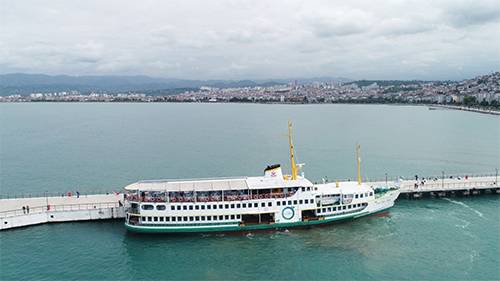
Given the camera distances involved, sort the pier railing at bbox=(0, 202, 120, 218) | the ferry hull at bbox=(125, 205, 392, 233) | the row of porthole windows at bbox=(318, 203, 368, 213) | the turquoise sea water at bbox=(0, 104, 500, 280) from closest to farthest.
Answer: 1. the turquoise sea water at bbox=(0, 104, 500, 280)
2. the ferry hull at bbox=(125, 205, 392, 233)
3. the row of porthole windows at bbox=(318, 203, 368, 213)
4. the pier railing at bbox=(0, 202, 120, 218)

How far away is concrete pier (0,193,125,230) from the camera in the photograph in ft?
103

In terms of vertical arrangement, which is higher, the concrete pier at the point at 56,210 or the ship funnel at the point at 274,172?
the ship funnel at the point at 274,172

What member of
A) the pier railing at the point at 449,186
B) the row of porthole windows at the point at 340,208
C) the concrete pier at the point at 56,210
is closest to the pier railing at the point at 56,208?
the concrete pier at the point at 56,210

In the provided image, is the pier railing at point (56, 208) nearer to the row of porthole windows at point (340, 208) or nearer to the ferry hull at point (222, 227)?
the ferry hull at point (222, 227)

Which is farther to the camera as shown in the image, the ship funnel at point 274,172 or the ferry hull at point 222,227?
the ship funnel at point 274,172

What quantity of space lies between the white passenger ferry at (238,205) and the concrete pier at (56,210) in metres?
3.26

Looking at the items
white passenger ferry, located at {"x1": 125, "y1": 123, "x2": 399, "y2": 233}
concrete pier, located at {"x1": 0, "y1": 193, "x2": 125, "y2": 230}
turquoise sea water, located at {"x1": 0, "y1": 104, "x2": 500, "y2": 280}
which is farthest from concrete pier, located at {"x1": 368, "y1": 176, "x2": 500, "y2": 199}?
concrete pier, located at {"x1": 0, "y1": 193, "x2": 125, "y2": 230}

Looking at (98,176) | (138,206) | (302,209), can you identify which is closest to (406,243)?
(302,209)

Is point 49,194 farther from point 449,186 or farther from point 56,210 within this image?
point 449,186

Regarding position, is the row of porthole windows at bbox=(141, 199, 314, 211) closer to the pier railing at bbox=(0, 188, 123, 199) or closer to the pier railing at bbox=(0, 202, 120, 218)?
the pier railing at bbox=(0, 202, 120, 218)

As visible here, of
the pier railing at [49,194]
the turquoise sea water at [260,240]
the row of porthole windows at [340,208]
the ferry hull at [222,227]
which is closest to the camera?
the turquoise sea water at [260,240]

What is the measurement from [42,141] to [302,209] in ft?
204

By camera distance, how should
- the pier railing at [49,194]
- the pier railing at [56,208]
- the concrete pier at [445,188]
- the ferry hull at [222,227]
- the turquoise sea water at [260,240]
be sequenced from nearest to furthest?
the turquoise sea water at [260,240] < the ferry hull at [222,227] < the pier railing at [56,208] < the concrete pier at [445,188] < the pier railing at [49,194]

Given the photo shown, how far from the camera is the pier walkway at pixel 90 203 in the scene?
104 feet
